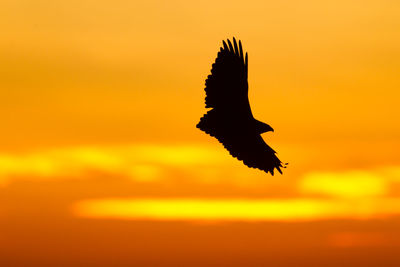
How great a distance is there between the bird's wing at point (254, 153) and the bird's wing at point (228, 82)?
4.83ft

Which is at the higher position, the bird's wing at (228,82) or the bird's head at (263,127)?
the bird's wing at (228,82)

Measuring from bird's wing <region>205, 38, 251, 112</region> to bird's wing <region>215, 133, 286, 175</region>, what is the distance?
147cm

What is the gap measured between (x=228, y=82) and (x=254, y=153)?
2711 mm

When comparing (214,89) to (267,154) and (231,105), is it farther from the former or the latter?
(267,154)

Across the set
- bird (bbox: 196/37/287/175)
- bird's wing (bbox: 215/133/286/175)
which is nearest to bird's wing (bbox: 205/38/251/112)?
bird (bbox: 196/37/287/175)

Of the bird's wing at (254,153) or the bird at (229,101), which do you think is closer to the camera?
the bird at (229,101)

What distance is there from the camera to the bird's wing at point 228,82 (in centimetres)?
2361

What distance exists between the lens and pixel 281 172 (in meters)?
25.0

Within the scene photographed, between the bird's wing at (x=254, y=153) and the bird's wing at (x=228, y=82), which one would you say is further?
the bird's wing at (x=254, y=153)

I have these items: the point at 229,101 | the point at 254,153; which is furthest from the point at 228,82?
the point at 254,153

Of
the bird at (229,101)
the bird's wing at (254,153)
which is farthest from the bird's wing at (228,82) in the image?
the bird's wing at (254,153)

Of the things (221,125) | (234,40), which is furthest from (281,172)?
(234,40)

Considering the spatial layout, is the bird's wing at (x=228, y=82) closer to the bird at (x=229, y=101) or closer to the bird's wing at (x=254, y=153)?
the bird at (x=229, y=101)

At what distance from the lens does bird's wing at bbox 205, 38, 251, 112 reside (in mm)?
23609
